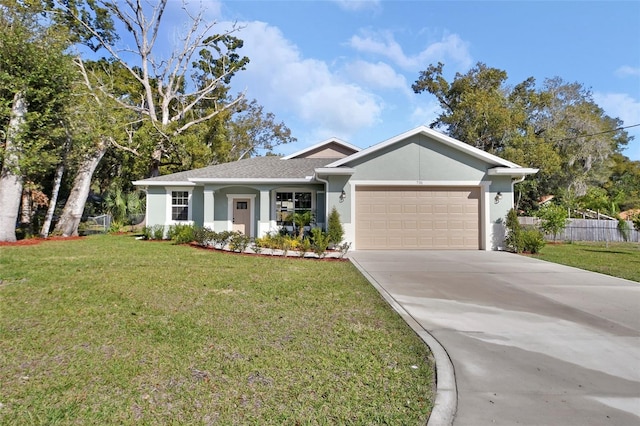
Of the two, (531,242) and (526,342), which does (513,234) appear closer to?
(531,242)

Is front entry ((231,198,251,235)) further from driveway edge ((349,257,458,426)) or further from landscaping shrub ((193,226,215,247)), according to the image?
driveway edge ((349,257,458,426))

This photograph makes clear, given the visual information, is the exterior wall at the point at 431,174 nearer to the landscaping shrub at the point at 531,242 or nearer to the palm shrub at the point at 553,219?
the landscaping shrub at the point at 531,242

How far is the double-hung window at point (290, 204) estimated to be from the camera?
1579 centimetres

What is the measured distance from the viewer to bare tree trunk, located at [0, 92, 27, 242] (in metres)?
14.3

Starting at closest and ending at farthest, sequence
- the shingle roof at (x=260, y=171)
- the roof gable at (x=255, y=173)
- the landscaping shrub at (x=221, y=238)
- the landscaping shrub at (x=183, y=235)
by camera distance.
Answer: the landscaping shrub at (x=221, y=238) < the landscaping shrub at (x=183, y=235) < the roof gable at (x=255, y=173) < the shingle roof at (x=260, y=171)

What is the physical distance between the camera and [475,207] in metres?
13.4

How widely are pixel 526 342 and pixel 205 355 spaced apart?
382 centimetres

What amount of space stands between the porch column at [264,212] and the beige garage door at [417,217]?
14.4 ft

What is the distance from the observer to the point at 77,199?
61.0ft

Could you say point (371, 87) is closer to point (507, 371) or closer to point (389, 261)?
point (389, 261)

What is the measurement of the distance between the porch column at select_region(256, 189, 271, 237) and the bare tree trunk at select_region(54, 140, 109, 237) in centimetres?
1110

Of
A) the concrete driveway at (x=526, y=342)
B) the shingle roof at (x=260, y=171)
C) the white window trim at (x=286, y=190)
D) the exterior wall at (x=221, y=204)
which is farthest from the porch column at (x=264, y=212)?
the concrete driveway at (x=526, y=342)

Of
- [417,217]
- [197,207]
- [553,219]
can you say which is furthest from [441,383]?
[553,219]

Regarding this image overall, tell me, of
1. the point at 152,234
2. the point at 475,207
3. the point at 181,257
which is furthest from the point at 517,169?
the point at 152,234
